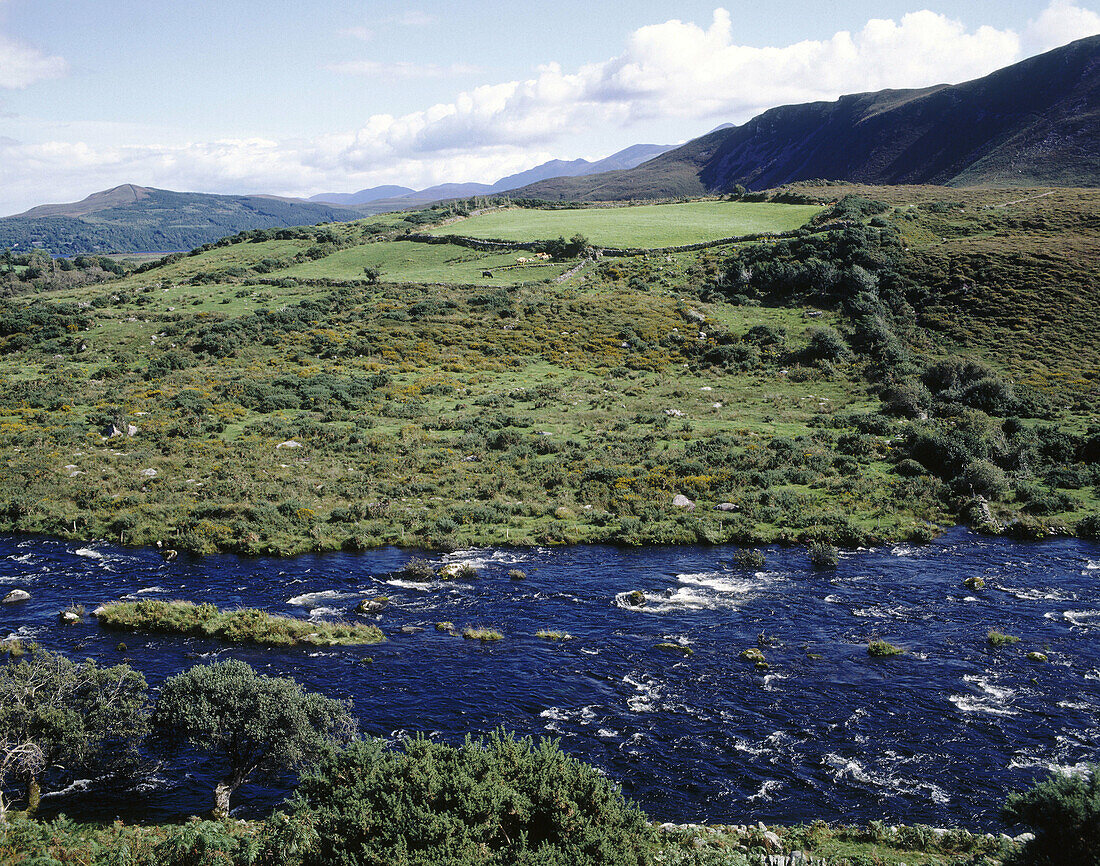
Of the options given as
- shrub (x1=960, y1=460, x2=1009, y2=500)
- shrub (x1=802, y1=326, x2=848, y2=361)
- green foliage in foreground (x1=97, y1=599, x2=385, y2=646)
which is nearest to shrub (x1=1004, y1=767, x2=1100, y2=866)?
green foliage in foreground (x1=97, y1=599, x2=385, y2=646)

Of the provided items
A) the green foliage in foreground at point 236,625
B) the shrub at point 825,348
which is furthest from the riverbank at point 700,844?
the shrub at point 825,348

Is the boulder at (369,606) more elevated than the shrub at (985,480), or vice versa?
the shrub at (985,480)

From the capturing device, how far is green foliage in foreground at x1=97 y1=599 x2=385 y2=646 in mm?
27000

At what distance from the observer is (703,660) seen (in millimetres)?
25484

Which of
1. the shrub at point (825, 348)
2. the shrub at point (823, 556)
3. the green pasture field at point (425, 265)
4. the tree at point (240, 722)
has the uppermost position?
the green pasture field at point (425, 265)

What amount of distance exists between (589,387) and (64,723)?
157 feet

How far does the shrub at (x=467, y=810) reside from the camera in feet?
43.3

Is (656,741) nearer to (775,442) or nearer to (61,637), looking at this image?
(61,637)

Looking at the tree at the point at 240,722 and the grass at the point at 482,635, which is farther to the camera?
the grass at the point at 482,635

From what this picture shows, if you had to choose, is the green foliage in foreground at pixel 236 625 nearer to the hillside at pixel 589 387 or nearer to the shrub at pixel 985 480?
the hillside at pixel 589 387

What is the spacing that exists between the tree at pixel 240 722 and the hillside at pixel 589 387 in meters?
16.8

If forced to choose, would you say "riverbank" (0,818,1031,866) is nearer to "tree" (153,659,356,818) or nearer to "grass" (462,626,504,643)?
"tree" (153,659,356,818)

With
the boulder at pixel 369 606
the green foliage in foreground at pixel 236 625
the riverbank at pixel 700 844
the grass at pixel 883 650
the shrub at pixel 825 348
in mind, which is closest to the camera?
the riverbank at pixel 700 844

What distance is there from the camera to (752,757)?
20.4 meters
